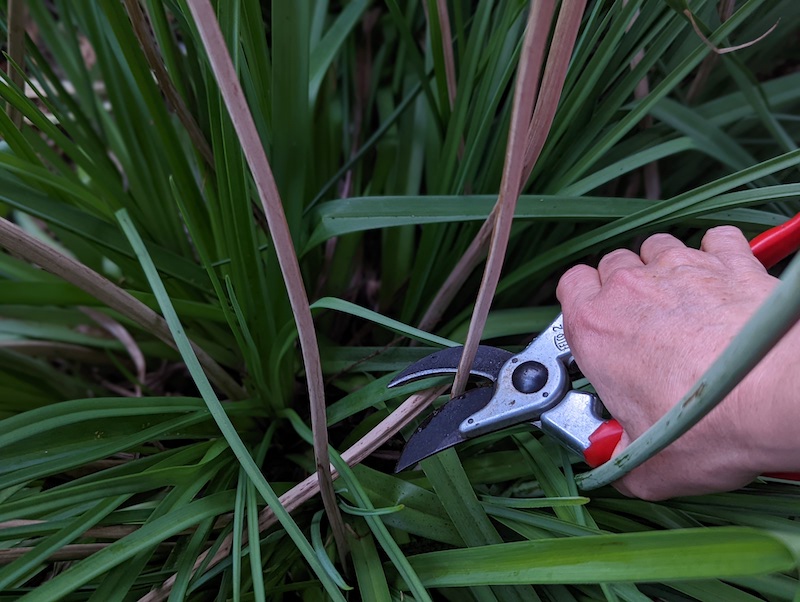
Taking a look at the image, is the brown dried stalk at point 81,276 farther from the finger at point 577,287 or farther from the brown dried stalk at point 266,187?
the finger at point 577,287

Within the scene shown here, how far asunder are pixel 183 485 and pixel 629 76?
0.58 meters

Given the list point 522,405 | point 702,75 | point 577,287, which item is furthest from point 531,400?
point 702,75

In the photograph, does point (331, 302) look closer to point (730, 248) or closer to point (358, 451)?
point (358, 451)

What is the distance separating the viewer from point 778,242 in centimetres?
51

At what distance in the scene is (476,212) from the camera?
1.94 feet

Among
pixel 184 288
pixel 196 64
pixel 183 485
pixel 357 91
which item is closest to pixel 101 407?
pixel 183 485

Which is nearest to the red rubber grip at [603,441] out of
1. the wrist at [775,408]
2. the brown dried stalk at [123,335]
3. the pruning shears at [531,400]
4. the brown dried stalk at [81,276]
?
the pruning shears at [531,400]

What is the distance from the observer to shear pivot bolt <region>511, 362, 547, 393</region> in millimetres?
499

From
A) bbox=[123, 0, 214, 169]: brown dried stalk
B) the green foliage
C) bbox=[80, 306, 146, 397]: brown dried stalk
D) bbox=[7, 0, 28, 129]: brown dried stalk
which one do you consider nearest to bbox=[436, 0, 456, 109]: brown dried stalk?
the green foliage

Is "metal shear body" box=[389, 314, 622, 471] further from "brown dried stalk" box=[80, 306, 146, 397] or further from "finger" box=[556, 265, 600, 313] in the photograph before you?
"brown dried stalk" box=[80, 306, 146, 397]

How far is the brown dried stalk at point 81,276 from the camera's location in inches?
17.6

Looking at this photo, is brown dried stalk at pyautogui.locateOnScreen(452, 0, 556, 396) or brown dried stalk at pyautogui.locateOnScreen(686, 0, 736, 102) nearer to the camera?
brown dried stalk at pyautogui.locateOnScreen(452, 0, 556, 396)

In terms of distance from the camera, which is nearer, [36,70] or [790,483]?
[790,483]

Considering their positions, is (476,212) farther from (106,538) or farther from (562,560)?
(106,538)
